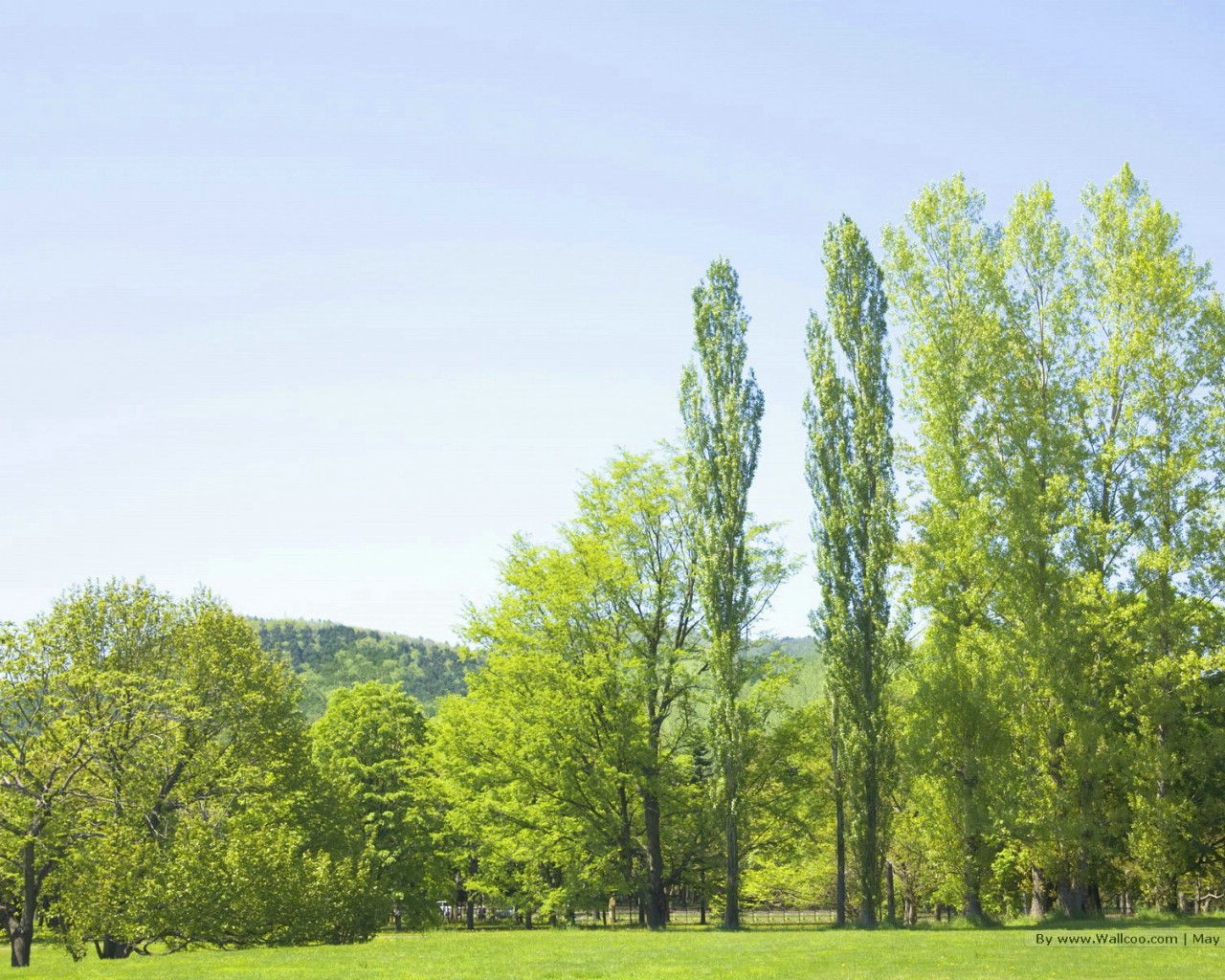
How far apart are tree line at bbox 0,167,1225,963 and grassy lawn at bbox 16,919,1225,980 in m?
4.33

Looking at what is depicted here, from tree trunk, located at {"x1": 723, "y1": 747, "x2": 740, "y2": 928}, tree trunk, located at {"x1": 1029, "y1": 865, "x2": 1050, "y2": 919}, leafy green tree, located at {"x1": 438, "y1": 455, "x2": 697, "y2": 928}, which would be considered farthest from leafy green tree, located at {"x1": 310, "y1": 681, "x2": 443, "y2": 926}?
tree trunk, located at {"x1": 1029, "y1": 865, "x2": 1050, "y2": 919}

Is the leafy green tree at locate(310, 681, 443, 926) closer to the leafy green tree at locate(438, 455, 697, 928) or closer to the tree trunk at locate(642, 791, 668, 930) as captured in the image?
the leafy green tree at locate(438, 455, 697, 928)

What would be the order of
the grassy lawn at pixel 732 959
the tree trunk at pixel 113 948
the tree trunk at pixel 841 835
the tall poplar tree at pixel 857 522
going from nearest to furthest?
1. the grassy lawn at pixel 732 959
2. the tree trunk at pixel 113 948
3. the tall poplar tree at pixel 857 522
4. the tree trunk at pixel 841 835

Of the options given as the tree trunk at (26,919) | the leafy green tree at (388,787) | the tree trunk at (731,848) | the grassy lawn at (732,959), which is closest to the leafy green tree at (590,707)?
the tree trunk at (731,848)

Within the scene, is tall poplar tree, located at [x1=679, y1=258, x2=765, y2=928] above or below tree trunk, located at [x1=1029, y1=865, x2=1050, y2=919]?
above

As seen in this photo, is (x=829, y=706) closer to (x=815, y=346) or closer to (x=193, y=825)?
(x=815, y=346)

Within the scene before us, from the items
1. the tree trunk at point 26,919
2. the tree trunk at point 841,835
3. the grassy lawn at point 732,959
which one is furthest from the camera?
the tree trunk at point 841,835

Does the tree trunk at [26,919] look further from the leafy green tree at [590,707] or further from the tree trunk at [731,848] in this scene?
the tree trunk at [731,848]

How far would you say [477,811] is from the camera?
124 feet

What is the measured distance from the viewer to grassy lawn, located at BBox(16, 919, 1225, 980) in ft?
60.2

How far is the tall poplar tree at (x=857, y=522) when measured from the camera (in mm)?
33062

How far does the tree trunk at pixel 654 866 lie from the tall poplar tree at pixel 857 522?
6.35 metres

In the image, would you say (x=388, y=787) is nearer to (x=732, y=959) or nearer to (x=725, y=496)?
(x=725, y=496)

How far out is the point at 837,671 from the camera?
34.0 metres
